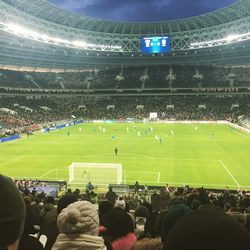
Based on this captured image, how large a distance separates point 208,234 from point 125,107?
11234 cm

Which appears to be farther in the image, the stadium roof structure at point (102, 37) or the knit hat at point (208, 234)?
the stadium roof structure at point (102, 37)

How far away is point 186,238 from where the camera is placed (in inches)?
72.5

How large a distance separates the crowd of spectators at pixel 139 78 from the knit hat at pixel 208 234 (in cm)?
10972

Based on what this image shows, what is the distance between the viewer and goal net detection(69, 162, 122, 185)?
102 ft

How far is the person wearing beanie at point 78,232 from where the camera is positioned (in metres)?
3.22

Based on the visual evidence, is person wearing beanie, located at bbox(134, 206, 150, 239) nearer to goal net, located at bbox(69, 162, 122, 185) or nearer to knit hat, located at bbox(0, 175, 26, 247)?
knit hat, located at bbox(0, 175, 26, 247)

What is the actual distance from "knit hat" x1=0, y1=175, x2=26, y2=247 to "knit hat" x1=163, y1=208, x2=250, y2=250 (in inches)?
42.0

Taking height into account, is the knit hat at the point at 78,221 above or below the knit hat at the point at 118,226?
above

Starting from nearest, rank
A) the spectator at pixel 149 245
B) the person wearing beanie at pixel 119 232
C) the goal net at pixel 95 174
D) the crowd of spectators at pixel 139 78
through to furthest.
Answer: the spectator at pixel 149 245
the person wearing beanie at pixel 119 232
the goal net at pixel 95 174
the crowd of spectators at pixel 139 78

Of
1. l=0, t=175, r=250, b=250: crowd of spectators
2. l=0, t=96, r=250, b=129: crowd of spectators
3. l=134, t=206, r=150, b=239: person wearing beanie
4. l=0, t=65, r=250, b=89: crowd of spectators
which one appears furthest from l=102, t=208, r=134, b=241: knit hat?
l=0, t=65, r=250, b=89: crowd of spectators

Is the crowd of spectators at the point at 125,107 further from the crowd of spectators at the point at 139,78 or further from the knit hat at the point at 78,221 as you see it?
the knit hat at the point at 78,221

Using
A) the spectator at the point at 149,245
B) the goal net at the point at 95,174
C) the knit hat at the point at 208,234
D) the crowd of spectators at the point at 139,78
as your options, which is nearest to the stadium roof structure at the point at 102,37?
the crowd of spectators at the point at 139,78

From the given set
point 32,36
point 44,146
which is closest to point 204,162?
point 44,146

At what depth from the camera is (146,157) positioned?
42531mm
